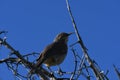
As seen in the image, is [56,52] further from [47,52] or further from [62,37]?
[62,37]

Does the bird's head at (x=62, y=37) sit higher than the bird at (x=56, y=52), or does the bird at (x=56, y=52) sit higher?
the bird's head at (x=62, y=37)

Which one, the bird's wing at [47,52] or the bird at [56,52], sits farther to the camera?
the bird at [56,52]

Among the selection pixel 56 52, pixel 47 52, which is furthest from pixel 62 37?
pixel 47 52

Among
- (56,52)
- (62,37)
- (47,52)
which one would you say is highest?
(62,37)

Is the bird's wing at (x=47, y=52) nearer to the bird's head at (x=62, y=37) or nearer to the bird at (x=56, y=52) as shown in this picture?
the bird at (x=56, y=52)

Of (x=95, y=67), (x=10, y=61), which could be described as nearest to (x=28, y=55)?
(x=10, y=61)

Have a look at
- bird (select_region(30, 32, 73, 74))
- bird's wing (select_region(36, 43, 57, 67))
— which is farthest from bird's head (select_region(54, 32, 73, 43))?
bird's wing (select_region(36, 43, 57, 67))

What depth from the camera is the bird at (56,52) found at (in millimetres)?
6027

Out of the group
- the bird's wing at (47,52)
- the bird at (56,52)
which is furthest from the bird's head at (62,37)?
the bird's wing at (47,52)

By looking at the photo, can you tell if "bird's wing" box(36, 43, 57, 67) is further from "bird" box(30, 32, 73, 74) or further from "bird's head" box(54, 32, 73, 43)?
"bird's head" box(54, 32, 73, 43)

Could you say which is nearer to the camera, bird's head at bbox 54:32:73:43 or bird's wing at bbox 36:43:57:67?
bird's wing at bbox 36:43:57:67

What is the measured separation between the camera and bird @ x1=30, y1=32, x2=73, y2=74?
6.03m

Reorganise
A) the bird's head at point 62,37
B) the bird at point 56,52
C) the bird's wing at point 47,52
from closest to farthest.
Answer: the bird's wing at point 47,52 → the bird at point 56,52 → the bird's head at point 62,37

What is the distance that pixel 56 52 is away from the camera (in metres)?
6.54
